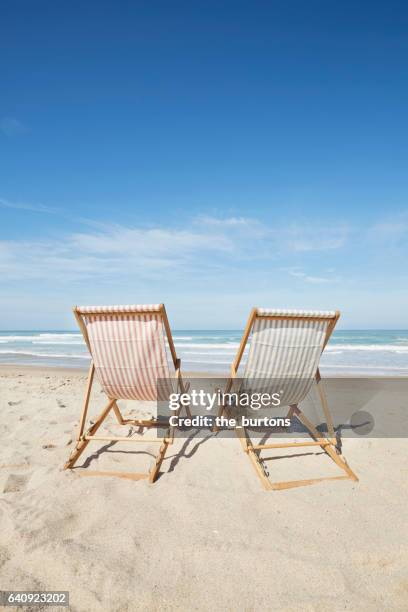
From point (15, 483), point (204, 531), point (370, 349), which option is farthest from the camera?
point (370, 349)

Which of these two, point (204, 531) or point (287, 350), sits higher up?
point (287, 350)

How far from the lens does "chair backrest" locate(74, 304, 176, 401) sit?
10.2 ft

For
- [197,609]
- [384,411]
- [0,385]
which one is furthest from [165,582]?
[0,385]

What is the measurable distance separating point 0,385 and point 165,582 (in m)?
5.78

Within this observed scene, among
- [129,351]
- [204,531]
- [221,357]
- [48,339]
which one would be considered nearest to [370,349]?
[221,357]

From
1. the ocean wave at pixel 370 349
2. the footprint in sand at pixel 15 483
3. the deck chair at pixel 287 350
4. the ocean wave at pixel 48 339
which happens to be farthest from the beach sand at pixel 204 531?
the ocean wave at pixel 48 339

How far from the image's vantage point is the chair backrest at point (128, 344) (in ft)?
10.2

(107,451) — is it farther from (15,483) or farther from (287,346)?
(287,346)

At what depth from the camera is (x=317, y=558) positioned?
6.60 feet

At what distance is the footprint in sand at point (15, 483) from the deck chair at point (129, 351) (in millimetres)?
337

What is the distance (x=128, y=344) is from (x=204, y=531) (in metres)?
1.57

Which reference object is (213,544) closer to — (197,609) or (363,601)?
(197,609)

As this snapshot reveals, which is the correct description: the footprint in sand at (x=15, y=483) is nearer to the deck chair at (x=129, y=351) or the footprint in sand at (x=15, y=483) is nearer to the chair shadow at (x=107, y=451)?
the deck chair at (x=129, y=351)

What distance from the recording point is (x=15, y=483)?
2.84 metres
